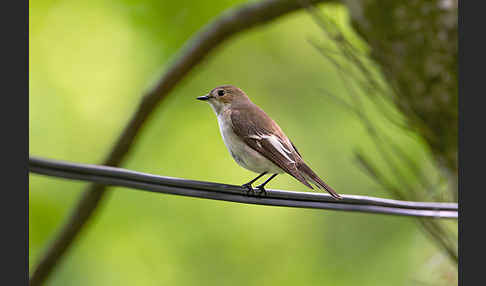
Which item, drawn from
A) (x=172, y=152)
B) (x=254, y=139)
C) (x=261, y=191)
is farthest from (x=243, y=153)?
(x=172, y=152)

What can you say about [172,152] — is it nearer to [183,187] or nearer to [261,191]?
[261,191]

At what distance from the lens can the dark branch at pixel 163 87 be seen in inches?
161

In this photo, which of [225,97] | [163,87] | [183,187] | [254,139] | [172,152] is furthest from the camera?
[172,152]

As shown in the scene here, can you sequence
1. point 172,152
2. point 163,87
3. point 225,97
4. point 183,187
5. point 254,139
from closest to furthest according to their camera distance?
1. point 183,187
2. point 254,139
3. point 225,97
4. point 163,87
5. point 172,152

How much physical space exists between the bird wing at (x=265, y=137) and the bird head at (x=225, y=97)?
0.25 feet

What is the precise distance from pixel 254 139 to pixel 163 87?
173cm

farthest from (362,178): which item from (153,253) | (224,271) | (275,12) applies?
(275,12)

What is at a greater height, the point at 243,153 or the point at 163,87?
the point at 163,87

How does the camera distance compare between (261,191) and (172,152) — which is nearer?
(261,191)

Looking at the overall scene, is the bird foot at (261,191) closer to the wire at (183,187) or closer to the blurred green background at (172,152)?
the wire at (183,187)

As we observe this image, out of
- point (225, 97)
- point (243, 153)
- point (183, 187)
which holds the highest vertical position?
point (225, 97)

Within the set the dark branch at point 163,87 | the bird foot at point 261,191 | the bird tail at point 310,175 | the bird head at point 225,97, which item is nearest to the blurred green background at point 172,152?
the dark branch at point 163,87

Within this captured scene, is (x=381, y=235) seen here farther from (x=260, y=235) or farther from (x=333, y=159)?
(x=260, y=235)

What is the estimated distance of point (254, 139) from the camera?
101 inches
